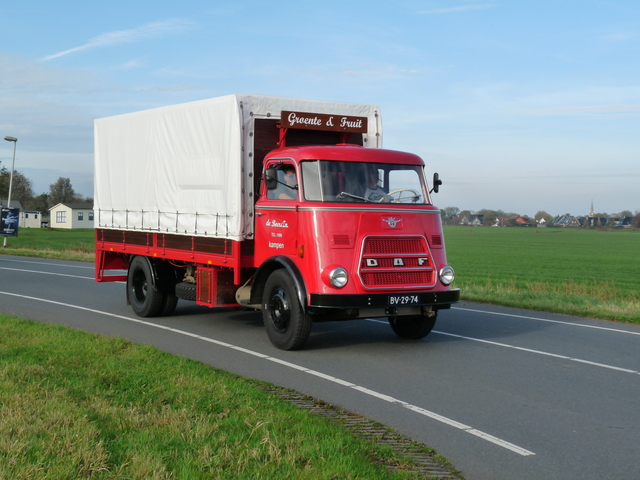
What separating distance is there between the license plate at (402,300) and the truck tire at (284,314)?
43.0 inches

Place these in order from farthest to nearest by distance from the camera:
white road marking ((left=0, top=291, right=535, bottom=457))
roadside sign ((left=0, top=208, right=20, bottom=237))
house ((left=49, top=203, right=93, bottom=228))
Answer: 1. house ((left=49, top=203, right=93, bottom=228))
2. roadside sign ((left=0, top=208, right=20, bottom=237))
3. white road marking ((left=0, top=291, right=535, bottom=457))

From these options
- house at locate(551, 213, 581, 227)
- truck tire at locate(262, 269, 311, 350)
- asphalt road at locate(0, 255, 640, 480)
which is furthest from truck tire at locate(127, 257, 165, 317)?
house at locate(551, 213, 581, 227)

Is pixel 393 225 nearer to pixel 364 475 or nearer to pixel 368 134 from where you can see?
pixel 368 134

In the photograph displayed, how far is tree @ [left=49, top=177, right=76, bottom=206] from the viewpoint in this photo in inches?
6171

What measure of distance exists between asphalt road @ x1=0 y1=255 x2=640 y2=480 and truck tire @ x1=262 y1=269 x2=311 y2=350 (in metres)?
0.22

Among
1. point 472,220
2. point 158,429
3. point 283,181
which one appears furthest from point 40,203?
point 158,429

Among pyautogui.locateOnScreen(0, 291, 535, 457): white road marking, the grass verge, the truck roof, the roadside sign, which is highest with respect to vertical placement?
the truck roof

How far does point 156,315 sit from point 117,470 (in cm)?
854

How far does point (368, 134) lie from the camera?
1180cm

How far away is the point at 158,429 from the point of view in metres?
5.53

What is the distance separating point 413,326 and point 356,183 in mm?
2355

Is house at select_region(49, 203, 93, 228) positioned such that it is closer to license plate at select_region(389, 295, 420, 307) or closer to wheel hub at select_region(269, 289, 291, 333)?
wheel hub at select_region(269, 289, 291, 333)

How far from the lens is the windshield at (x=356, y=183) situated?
31.6ft

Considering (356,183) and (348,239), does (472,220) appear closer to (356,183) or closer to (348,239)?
(356,183)
